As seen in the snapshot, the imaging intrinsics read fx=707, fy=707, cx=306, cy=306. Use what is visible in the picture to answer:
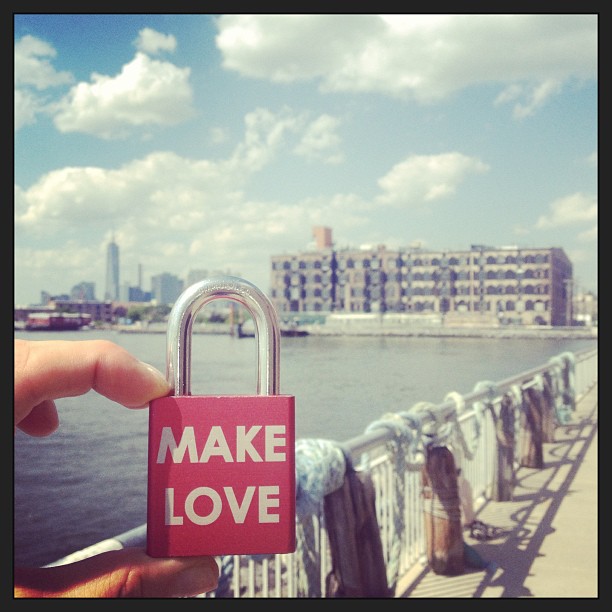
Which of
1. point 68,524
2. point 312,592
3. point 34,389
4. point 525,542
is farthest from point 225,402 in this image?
point 68,524

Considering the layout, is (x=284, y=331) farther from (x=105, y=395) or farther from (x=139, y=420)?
(x=105, y=395)

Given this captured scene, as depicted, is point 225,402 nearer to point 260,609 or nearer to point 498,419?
point 260,609

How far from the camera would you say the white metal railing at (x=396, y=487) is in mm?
4113

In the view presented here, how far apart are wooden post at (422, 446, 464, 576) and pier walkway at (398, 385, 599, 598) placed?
0.13 m

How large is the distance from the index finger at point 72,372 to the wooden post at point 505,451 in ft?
23.8

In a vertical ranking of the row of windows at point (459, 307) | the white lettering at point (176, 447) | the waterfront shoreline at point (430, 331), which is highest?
the row of windows at point (459, 307)

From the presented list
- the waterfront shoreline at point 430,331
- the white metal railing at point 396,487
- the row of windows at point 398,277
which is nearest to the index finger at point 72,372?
the white metal railing at point 396,487

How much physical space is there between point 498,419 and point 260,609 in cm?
775

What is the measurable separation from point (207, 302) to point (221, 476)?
271 mm

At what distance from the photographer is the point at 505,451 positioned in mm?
8188

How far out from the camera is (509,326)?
132 meters

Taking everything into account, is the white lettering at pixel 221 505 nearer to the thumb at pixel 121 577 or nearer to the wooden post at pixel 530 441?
the thumb at pixel 121 577

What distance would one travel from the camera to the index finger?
952mm

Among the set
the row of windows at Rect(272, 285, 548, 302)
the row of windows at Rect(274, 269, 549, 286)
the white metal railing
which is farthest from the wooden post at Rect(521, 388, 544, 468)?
→ the row of windows at Rect(272, 285, 548, 302)
